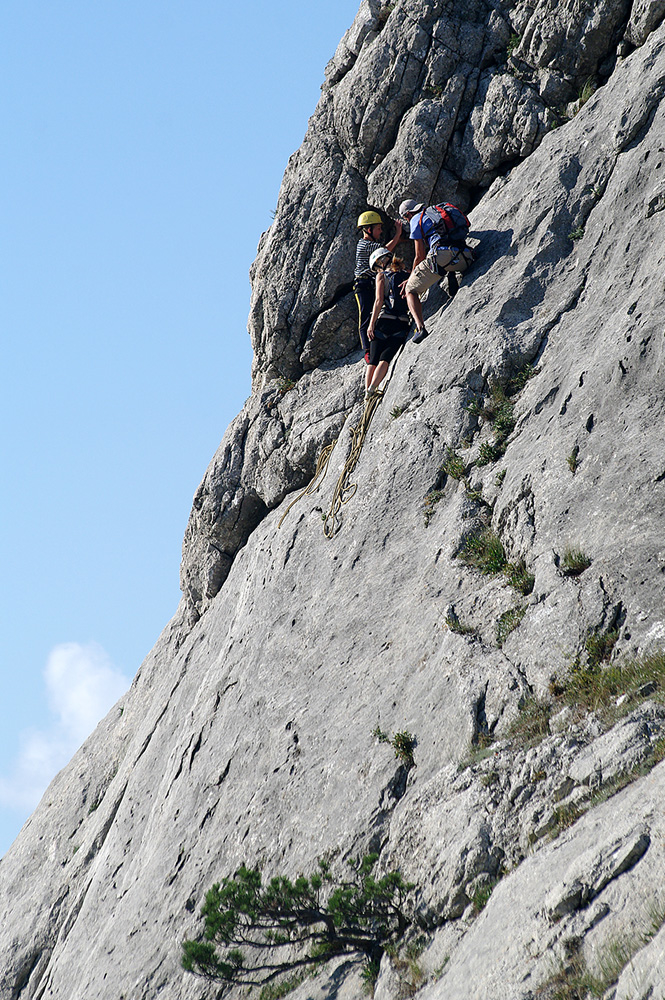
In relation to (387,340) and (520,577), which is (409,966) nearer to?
(520,577)

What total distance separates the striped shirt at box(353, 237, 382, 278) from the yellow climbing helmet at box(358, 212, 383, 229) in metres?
0.34

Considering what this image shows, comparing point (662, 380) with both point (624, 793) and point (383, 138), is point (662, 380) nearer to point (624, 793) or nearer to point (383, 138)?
point (624, 793)

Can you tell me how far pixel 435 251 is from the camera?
15812mm

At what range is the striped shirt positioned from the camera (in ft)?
57.7

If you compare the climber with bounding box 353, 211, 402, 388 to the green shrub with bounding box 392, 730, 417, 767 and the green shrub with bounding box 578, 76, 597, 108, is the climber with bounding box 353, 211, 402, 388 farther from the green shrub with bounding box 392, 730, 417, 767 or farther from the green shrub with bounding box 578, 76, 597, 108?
the green shrub with bounding box 392, 730, 417, 767

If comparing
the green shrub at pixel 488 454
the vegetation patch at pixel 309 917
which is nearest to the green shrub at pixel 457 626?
the green shrub at pixel 488 454

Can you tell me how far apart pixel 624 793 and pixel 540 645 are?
2.86 m

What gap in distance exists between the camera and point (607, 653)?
962cm

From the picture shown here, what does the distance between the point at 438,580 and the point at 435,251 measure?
6.58m

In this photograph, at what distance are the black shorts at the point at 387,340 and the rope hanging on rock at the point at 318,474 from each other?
1.88 metres

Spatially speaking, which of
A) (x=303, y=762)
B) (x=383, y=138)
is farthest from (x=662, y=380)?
(x=383, y=138)

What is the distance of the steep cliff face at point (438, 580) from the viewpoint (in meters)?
8.41

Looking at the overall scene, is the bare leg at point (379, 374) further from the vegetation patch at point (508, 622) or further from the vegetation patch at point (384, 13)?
the vegetation patch at point (384, 13)

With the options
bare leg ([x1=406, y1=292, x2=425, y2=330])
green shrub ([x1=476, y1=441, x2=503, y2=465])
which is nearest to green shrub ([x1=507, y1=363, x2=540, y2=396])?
green shrub ([x1=476, y1=441, x2=503, y2=465])
